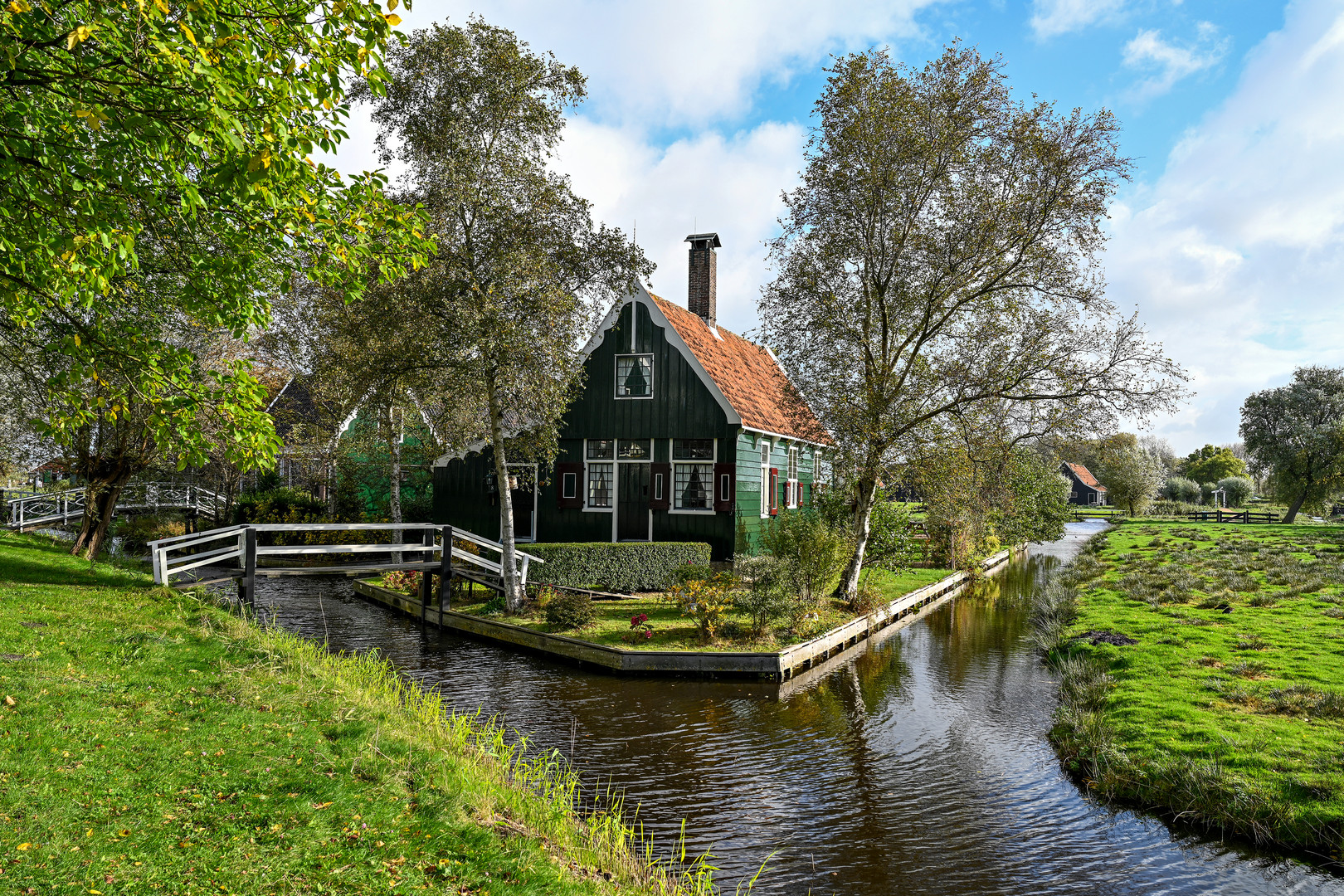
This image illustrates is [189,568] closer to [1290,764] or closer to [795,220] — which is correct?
[795,220]

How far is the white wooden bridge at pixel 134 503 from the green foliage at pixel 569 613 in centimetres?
1848

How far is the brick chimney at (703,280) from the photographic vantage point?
2338cm

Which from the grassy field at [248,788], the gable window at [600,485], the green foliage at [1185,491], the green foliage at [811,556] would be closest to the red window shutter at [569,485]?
the gable window at [600,485]

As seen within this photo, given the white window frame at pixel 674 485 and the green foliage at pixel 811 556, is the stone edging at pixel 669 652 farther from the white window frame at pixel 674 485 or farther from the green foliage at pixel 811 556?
the white window frame at pixel 674 485

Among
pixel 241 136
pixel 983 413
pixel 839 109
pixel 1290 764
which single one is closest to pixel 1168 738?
pixel 1290 764

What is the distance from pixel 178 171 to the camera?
5.24 meters

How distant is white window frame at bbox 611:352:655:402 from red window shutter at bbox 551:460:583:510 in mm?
2224

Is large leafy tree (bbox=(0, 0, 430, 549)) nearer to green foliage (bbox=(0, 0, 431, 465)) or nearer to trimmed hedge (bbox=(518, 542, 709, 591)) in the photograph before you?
green foliage (bbox=(0, 0, 431, 465))

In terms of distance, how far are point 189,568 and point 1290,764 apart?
15.6 m

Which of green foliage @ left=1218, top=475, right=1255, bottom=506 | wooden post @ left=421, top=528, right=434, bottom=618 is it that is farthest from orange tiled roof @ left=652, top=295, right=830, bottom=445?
green foliage @ left=1218, top=475, right=1255, bottom=506

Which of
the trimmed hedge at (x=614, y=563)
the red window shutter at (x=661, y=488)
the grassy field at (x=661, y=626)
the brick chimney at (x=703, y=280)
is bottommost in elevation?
the grassy field at (x=661, y=626)

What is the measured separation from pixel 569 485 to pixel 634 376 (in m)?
3.43

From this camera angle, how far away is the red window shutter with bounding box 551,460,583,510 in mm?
20266

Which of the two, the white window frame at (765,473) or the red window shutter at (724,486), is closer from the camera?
the red window shutter at (724,486)
